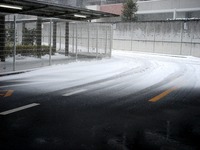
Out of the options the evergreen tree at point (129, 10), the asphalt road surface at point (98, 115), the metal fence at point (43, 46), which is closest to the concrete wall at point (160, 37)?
the metal fence at point (43, 46)

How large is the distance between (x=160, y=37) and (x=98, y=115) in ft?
71.9

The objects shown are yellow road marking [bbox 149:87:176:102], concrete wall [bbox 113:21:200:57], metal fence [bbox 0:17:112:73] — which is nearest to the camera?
yellow road marking [bbox 149:87:176:102]

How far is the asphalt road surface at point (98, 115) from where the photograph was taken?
4949 mm

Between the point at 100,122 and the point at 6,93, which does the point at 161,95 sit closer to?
the point at 100,122

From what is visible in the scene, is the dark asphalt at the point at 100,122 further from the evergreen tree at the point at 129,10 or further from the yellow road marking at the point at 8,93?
the evergreen tree at the point at 129,10

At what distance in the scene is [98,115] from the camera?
6539 millimetres

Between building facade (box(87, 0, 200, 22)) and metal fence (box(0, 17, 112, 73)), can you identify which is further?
building facade (box(87, 0, 200, 22))

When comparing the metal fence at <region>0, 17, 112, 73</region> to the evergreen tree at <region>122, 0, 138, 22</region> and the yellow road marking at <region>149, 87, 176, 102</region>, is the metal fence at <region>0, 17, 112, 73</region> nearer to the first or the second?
the yellow road marking at <region>149, 87, 176, 102</region>

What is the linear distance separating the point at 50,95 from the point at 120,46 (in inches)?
941

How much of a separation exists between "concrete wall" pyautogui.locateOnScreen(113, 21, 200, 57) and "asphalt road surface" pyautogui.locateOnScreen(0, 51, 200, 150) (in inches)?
563

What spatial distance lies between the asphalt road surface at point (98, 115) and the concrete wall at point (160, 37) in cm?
1430

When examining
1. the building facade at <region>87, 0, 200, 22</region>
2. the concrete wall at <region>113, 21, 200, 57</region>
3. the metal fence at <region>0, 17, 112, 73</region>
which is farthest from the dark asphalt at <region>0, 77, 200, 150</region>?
the building facade at <region>87, 0, 200, 22</region>

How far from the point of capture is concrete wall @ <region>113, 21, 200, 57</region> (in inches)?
971

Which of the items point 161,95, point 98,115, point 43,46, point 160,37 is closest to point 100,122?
point 98,115
